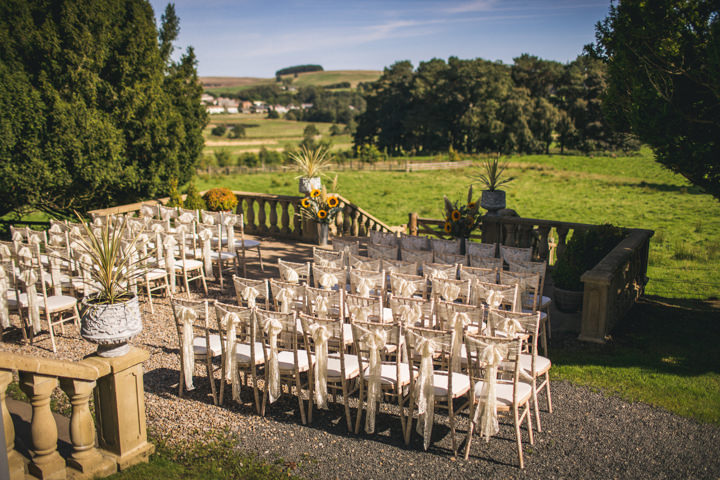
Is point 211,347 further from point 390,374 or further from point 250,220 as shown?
point 250,220

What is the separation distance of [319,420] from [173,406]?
1475 mm

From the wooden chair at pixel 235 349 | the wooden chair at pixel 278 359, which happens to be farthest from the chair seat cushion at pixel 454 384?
the wooden chair at pixel 235 349

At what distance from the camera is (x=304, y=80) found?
157375mm

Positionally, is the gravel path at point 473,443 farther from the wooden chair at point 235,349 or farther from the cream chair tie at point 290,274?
the cream chair tie at point 290,274

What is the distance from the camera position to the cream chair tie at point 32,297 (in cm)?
696

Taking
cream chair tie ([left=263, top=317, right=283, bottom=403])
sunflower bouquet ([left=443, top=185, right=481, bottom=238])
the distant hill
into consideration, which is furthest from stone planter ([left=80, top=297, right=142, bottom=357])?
the distant hill

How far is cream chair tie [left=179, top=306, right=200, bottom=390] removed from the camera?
5.62 meters

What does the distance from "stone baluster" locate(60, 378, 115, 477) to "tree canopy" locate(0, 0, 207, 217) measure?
991cm

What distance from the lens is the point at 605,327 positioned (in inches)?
292

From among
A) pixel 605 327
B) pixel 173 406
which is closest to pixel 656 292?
pixel 605 327

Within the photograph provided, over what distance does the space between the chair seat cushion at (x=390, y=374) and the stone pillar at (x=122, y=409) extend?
1.95m

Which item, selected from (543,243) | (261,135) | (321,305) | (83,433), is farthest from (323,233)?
(261,135)

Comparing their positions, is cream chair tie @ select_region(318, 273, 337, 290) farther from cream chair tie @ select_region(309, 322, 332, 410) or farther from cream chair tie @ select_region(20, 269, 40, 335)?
cream chair tie @ select_region(20, 269, 40, 335)

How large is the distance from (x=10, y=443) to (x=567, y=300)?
7095 mm
